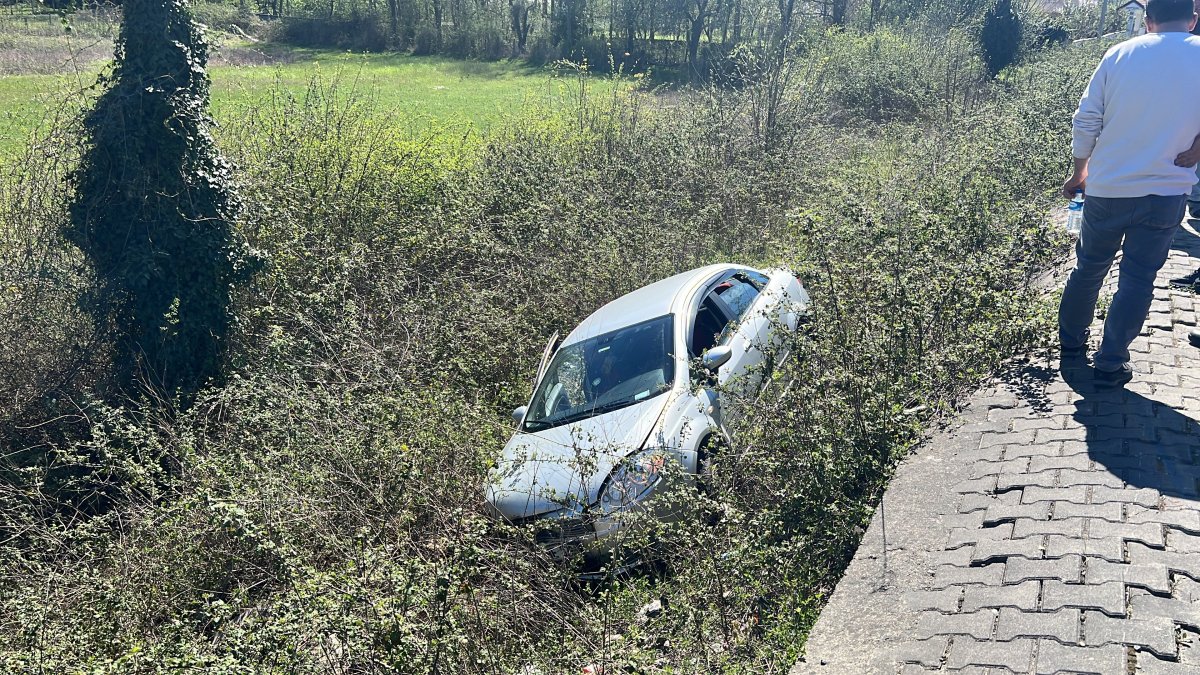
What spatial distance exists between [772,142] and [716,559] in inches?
476

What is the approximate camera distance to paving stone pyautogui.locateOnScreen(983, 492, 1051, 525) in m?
4.35

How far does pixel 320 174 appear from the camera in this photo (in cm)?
1116

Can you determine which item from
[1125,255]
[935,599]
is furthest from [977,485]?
[1125,255]

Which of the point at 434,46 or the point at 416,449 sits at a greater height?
the point at 434,46

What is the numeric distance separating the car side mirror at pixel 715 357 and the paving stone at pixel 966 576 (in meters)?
2.66

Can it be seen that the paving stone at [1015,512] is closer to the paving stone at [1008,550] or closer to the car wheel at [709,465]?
the paving stone at [1008,550]

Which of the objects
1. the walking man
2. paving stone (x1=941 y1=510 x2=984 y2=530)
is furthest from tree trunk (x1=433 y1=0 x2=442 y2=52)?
paving stone (x1=941 y1=510 x2=984 y2=530)

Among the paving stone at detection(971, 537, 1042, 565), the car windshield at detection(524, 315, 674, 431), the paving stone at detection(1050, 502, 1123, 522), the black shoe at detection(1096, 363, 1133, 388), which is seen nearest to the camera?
the paving stone at detection(971, 537, 1042, 565)

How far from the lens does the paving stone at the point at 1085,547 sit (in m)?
3.92

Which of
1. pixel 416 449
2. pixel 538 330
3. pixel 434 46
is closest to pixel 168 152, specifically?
pixel 538 330

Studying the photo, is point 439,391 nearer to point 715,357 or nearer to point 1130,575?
point 715,357

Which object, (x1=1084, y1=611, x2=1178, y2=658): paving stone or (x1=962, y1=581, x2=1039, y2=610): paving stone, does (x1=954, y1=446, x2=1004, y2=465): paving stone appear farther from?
(x1=1084, y1=611, x2=1178, y2=658): paving stone

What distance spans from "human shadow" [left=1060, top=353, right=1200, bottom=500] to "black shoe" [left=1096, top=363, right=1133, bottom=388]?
0.03 metres

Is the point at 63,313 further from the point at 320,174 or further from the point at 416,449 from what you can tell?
the point at 416,449
